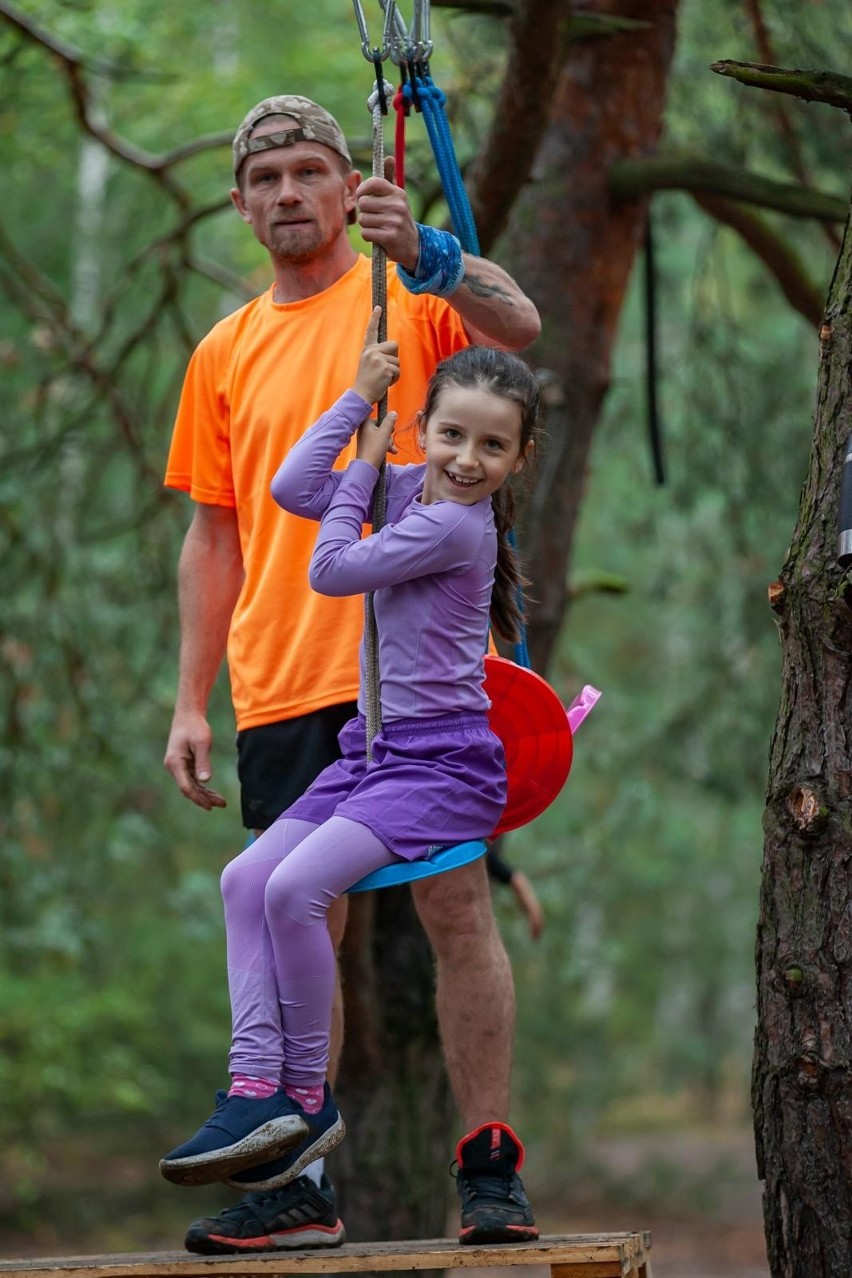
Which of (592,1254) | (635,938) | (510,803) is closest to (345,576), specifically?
(510,803)

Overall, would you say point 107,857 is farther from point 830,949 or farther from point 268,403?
point 830,949

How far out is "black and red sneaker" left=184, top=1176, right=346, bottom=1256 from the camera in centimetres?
278

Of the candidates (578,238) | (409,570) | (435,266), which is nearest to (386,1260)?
(409,570)

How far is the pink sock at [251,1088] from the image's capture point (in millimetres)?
2770

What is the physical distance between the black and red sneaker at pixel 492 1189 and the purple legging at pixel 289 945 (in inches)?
13.6

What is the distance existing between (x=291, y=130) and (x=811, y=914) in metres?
1.88

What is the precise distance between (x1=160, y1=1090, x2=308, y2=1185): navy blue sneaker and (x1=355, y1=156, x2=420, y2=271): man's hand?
1.56 meters

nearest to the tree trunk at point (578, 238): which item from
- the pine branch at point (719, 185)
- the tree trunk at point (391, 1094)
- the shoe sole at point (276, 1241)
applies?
the pine branch at point (719, 185)

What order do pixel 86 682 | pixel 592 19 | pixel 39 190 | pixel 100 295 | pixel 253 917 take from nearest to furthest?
pixel 253 917, pixel 592 19, pixel 86 682, pixel 100 295, pixel 39 190

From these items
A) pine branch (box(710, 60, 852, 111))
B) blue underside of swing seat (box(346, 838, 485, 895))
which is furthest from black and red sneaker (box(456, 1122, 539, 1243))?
pine branch (box(710, 60, 852, 111))

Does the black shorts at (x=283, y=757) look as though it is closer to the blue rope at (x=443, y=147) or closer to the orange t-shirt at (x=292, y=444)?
the orange t-shirt at (x=292, y=444)

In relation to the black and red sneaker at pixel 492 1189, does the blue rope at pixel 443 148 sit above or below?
above

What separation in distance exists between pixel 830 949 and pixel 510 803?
2.37ft

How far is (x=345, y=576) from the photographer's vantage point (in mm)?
2783
